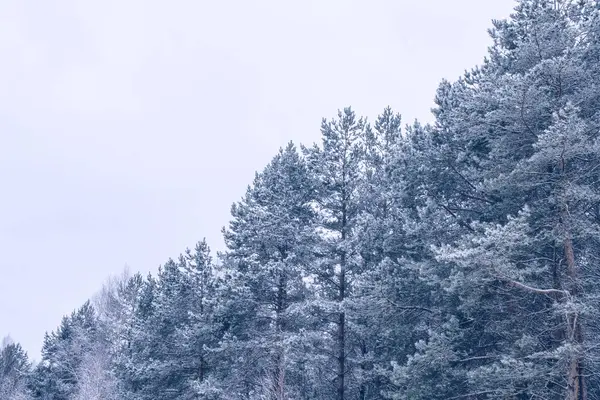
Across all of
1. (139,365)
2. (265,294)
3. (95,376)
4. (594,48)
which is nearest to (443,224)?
(594,48)

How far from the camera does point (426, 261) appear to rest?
17.3 meters

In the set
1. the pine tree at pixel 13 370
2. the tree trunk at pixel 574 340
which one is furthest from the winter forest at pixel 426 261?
the pine tree at pixel 13 370

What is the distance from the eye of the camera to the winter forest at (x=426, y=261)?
14070 millimetres

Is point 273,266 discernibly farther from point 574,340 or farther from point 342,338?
point 574,340

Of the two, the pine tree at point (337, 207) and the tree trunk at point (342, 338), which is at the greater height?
the pine tree at point (337, 207)

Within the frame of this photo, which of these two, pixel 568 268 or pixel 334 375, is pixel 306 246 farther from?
pixel 568 268

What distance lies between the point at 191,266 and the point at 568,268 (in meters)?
18.7

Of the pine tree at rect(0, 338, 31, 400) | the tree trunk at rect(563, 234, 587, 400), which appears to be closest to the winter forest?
the tree trunk at rect(563, 234, 587, 400)

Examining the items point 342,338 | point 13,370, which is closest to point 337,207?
point 342,338

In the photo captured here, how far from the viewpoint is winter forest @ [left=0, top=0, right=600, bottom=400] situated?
1407cm

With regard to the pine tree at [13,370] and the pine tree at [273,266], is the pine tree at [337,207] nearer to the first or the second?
the pine tree at [273,266]

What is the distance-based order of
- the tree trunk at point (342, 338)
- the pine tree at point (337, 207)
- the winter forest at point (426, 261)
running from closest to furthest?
the winter forest at point (426, 261)
the tree trunk at point (342, 338)
the pine tree at point (337, 207)

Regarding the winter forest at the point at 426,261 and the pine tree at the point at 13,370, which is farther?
the pine tree at the point at 13,370

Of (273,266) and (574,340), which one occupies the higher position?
(273,266)
